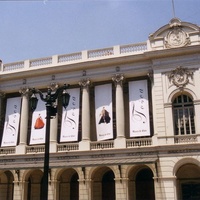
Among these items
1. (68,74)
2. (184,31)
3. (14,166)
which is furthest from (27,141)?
(184,31)

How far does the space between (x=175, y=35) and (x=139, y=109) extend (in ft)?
23.7

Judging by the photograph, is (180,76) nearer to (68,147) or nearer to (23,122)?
(68,147)

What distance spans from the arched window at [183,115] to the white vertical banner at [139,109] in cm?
242

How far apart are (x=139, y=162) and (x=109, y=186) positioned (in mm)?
5410

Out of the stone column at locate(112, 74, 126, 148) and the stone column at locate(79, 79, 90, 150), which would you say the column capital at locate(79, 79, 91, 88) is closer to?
the stone column at locate(79, 79, 90, 150)

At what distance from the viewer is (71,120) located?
29.5m

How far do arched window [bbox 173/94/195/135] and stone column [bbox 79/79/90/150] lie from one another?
777 centimetres

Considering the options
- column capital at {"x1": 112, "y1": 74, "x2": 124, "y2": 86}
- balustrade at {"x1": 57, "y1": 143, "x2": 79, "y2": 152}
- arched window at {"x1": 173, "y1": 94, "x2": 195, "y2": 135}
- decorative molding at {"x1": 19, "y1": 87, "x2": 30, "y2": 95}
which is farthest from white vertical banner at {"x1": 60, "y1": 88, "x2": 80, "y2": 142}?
arched window at {"x1": 173, "y1": 94, "x2": 195, "y2": 135}

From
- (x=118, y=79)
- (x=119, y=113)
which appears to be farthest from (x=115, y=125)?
(x=118, y=79)

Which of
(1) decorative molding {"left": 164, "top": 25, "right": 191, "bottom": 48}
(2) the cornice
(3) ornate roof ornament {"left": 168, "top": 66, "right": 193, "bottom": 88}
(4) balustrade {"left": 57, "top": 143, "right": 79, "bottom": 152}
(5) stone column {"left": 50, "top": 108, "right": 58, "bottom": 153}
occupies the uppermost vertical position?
(1) decorative molding {"left": 164, "top": 25, "right": 191, "bottom": 48}

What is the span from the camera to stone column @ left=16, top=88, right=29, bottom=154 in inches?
1187

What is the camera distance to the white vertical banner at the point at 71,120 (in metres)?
28.9

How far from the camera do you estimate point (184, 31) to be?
27969 mm

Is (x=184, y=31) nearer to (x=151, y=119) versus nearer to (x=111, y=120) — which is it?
(x=151, y=119)
